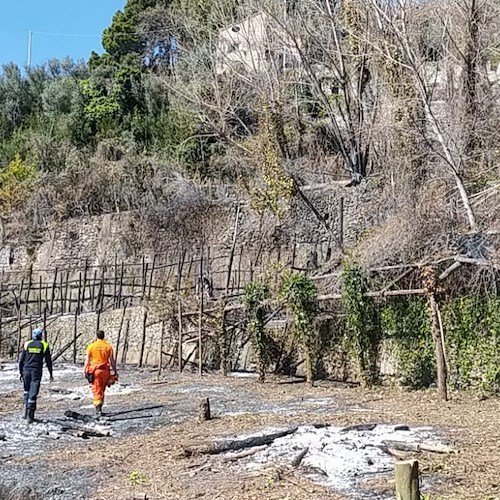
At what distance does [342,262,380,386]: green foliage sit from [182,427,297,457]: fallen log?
651cm

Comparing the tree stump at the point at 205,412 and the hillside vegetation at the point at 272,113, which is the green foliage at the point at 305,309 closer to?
the hillside vegetation at the point at 272,113

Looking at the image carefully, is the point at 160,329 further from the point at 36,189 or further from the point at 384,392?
the point at 36,189

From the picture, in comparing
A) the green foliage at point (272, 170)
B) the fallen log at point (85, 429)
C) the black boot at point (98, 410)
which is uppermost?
the green foliage at point (272, 170)

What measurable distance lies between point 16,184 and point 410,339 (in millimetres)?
24494

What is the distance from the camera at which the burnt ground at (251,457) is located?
652cm

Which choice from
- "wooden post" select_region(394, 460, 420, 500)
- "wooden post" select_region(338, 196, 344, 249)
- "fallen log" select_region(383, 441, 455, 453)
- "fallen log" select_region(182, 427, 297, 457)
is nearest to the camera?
"wooden post" select_region(394, 460, 420, 500)

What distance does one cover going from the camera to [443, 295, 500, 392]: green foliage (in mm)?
12531

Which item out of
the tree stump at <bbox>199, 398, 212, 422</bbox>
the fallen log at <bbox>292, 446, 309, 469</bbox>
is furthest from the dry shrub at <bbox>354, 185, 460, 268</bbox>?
the fallen log at <bbox>292, 446, 309, 469</bbox>

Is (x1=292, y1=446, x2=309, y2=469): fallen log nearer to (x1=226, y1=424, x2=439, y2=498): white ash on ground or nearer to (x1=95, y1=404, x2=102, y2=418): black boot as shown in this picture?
(x1=226, y1=424, x2=439, y2=498): white ash on ground

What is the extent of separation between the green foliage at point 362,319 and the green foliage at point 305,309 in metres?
0.97

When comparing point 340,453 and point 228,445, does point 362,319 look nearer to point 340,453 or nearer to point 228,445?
point 228,445

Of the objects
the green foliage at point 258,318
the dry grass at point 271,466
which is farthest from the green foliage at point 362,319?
the green foliage at point 258,318

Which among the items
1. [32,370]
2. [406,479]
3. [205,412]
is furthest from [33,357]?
[406,479]

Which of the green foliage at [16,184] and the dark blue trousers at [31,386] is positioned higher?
the green foliage at [16,184]
